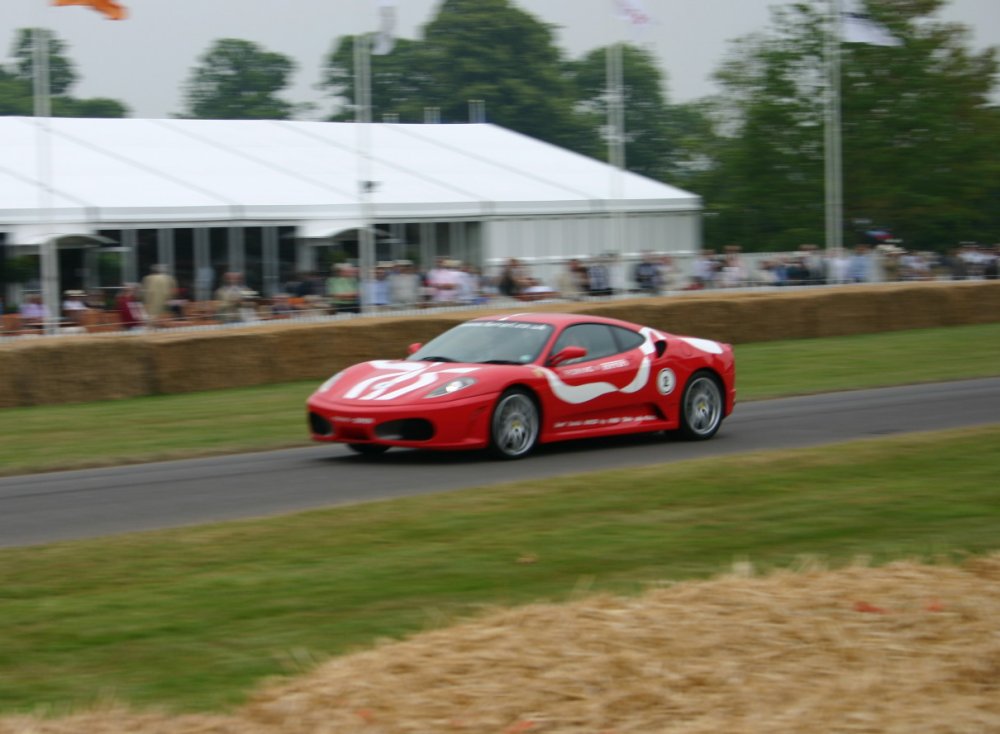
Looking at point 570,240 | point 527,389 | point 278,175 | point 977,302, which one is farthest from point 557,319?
point 570,240

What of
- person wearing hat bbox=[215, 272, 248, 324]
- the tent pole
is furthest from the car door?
the tent pole

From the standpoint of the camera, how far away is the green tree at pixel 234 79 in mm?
84375

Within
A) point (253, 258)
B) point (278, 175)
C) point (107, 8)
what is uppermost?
point (107, 8)

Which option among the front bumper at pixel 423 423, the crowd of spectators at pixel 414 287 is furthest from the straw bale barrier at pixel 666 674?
the crowd of spectators at pixel 414 287

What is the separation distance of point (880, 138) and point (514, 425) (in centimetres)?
4397

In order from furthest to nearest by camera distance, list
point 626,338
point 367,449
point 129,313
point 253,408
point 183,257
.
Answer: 1. point 183,257
2. point 129,313
3. point 253,408
4. point 626,338
5. point 367,449

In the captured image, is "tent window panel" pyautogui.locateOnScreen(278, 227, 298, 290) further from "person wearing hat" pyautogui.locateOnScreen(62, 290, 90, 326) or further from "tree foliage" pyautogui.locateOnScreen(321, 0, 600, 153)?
"tree foliage" pyautogui.locateOnScreen(321, 0, 600, 153)

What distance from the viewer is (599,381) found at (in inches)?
462

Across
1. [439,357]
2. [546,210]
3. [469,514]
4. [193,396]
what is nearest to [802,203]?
[546,210]

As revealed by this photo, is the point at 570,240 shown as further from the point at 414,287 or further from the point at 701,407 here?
the point at 701,407

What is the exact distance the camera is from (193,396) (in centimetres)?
1739

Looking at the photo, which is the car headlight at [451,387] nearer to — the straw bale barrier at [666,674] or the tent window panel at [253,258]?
the straw bale barrier at [666,674]

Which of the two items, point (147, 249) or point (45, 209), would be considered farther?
point (147, 249)

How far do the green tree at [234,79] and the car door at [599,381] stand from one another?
2917 inches
